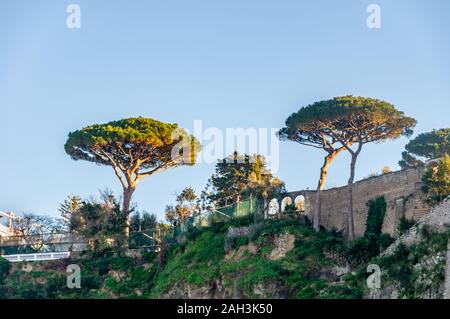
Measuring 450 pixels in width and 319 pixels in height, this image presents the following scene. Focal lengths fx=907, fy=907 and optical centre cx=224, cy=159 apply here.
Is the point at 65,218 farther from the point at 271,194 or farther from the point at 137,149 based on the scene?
the point at 271,194

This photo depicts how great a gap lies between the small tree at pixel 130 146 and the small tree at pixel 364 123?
36.8ft

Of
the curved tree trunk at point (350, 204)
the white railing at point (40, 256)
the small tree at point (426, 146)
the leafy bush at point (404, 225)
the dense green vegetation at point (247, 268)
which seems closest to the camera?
the dense green vegetation at point (247, 268)

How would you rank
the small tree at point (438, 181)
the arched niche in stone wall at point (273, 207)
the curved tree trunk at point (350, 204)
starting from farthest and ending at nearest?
the arched niche in stone wall at point (273, 207) → the curved tree trunk at point (350, 204) → the small tree at point (438, 181)

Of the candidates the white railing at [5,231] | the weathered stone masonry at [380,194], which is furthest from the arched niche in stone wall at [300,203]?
the white railing at [5,231]

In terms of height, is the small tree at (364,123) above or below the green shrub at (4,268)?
above

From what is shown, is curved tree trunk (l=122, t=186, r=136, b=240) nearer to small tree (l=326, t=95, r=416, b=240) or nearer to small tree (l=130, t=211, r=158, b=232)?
small tree (l=130, t=211, r=158, b=232)

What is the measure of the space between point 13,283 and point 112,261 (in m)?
5.29

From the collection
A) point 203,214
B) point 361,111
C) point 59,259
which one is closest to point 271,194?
point 203,214

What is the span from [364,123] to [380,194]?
3.67m

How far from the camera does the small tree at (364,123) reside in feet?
140

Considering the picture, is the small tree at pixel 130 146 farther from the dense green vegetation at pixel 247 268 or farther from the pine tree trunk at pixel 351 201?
the pine tree trunk at pixel 351 201

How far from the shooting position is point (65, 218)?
5322 centimetres

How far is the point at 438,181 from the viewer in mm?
37562

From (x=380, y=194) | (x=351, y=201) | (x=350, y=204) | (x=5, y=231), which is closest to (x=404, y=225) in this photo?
(x=380, y=194)
